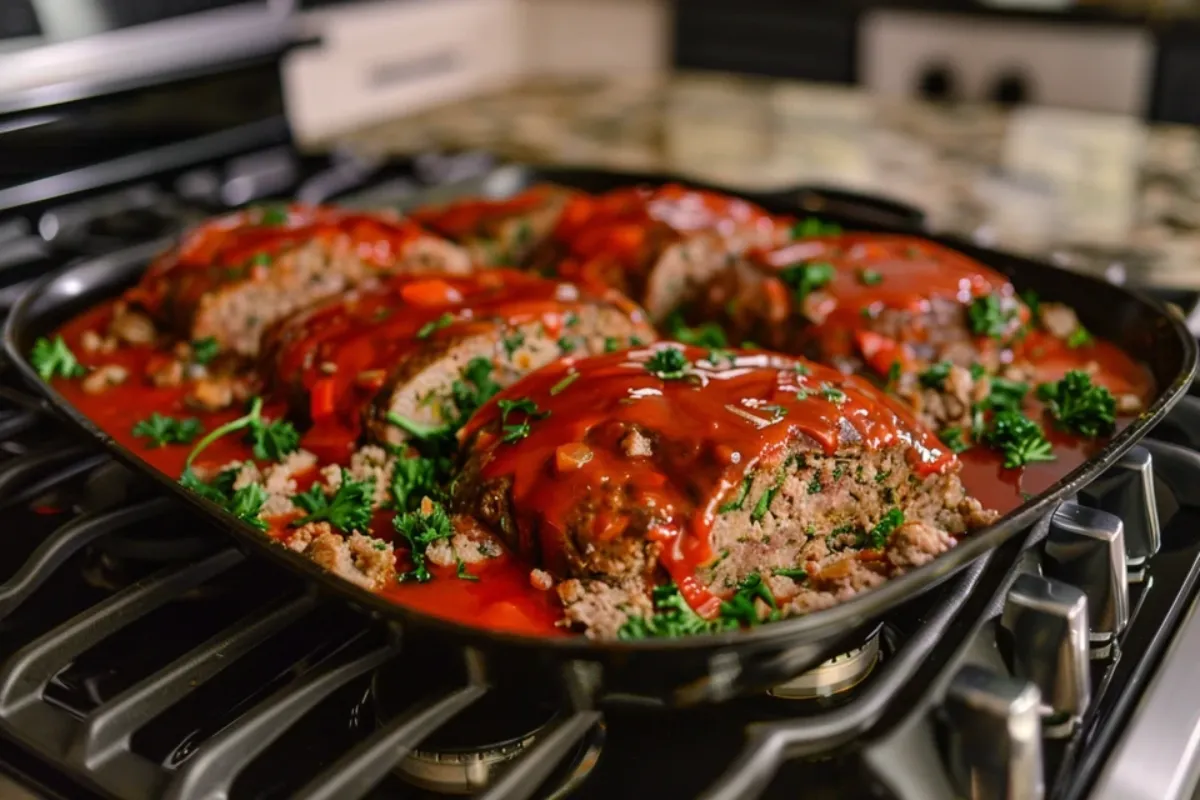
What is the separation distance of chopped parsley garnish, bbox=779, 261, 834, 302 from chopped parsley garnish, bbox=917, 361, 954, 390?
0.28m

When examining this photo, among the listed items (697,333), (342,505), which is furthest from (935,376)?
(342,505)

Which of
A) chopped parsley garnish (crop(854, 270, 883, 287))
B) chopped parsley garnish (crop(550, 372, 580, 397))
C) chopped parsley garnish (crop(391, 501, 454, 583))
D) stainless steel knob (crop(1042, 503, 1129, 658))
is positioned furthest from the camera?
chopped parsley garnish (crop(854, 270, 883, 287))

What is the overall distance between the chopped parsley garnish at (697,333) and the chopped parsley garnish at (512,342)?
39 centimetres

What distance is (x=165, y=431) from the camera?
2.04m

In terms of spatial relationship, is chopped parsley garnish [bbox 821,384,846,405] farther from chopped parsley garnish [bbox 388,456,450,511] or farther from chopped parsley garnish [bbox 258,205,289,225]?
chopped parsley garnish [bbox 258,205,289,225]

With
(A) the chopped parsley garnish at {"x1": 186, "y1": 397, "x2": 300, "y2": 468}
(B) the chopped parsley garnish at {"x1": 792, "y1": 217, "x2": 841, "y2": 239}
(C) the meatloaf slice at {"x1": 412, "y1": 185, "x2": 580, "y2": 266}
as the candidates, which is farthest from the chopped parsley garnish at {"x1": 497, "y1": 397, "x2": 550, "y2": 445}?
(B) the chopped parsley garnish at {"x1": 792, "y1": 217, "x2": 841, "y2": 239}

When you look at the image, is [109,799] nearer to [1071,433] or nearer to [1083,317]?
[1071,433]

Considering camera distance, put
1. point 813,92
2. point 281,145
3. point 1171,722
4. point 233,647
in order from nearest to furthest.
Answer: point 1171,722, point 233,647, point 281,145, point 813,92

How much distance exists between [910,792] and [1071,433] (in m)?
1.06

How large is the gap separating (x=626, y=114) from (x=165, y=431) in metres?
2.65

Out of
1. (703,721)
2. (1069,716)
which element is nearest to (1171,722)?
(1069,716)

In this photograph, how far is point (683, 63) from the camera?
249 inches

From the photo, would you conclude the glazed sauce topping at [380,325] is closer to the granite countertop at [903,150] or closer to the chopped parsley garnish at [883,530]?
the chopped parsley garnish at [883,530]

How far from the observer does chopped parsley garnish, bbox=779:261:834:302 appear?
87.1 inches
